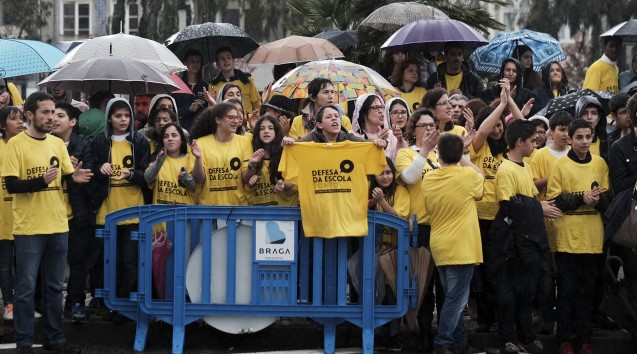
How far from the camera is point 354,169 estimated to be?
32.9 ft

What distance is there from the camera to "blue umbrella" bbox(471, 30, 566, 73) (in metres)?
14.6

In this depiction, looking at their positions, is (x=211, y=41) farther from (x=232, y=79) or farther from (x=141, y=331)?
(x=141, y=331)

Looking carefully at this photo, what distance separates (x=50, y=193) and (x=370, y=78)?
360 cm

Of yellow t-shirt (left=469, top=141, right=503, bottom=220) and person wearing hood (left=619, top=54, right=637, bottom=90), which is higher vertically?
person wearing hood (left=619, top=54, right=637, bottom=90)

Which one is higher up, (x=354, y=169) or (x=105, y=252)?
(x=354, y=169)

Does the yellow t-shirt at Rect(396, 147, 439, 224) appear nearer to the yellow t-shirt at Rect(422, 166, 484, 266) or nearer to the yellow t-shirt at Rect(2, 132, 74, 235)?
the yellow t-shirt at Rect(422, 166, 484, 266)

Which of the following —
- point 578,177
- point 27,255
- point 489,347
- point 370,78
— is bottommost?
point 489,347

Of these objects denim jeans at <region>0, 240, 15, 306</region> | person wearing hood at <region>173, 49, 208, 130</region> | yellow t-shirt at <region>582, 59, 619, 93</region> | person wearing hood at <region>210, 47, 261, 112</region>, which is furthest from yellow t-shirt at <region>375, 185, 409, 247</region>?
yellow t-shirt at <region>582, 59, 619, 93</region>

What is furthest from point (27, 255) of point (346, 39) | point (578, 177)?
point (346, 39)

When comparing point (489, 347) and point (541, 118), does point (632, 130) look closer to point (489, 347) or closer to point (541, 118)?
point (541, 118)

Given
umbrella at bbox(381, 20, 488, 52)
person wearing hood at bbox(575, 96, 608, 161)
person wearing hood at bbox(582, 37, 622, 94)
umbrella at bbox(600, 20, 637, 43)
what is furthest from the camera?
person wearing hood at bbox(582, 37, 622, 94)

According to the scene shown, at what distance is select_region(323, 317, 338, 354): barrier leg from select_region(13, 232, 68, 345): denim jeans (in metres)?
2.03

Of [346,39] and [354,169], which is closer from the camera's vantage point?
[354,169]

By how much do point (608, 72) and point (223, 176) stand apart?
17.6 feet
